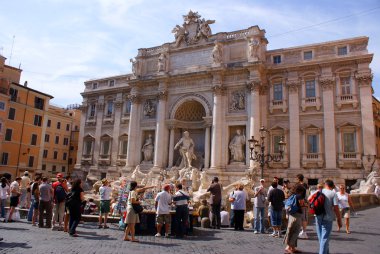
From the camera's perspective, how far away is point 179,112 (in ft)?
94.9

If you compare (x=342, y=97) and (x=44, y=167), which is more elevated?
(x=342, y=97)

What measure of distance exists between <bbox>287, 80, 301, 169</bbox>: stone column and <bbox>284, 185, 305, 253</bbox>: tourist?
16.0 meters

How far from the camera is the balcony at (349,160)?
2166cm

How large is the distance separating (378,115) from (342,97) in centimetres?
1066

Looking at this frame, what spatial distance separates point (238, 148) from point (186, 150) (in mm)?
4177

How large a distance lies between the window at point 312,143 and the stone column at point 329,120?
75 centimetres

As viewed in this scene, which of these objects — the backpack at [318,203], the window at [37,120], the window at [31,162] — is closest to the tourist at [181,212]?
the backpack at [318,203]

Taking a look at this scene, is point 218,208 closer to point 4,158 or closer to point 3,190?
point 3,190

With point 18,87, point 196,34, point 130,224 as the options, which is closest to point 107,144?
point 18,87

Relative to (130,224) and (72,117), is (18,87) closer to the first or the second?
(72,117)

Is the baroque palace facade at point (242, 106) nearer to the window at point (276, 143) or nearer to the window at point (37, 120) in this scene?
the window at point (276, 143)

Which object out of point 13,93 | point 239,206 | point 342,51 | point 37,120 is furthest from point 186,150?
point 13,93

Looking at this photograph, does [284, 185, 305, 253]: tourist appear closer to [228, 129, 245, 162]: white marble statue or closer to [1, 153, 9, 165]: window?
[228, 129, 245, 162]: white marble statue

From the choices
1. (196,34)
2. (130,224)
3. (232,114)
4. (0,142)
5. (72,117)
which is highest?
(196,34)
